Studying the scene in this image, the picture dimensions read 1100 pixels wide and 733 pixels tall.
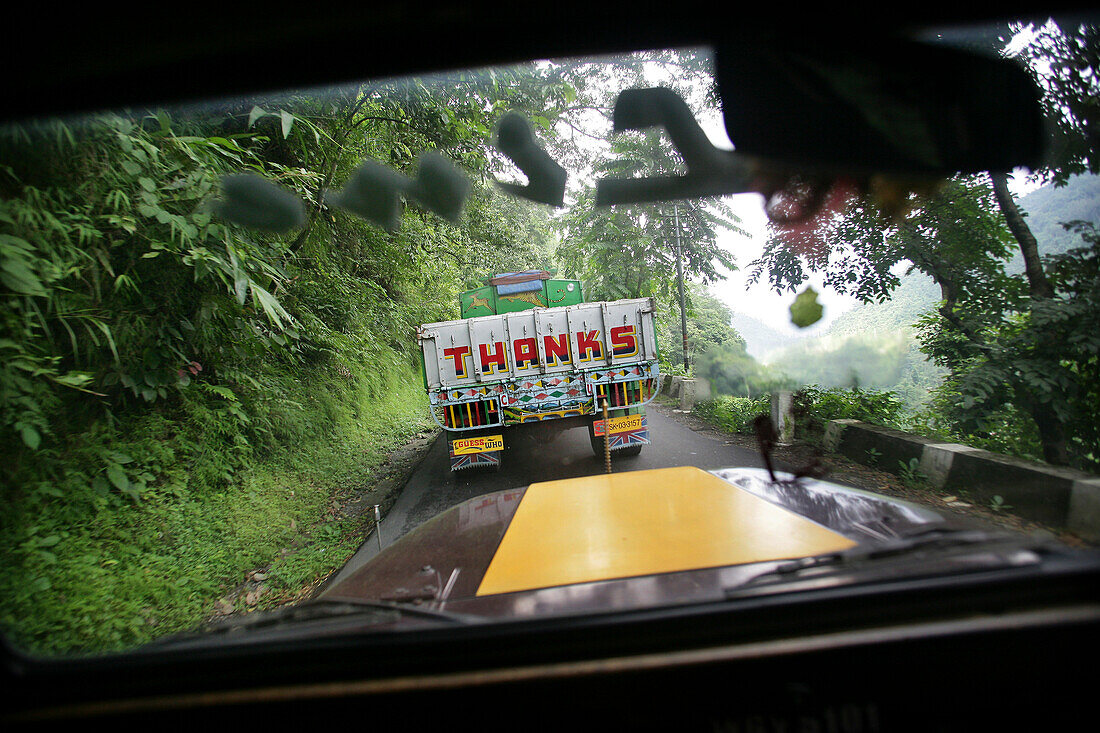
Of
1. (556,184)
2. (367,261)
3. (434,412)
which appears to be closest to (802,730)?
(556,184)

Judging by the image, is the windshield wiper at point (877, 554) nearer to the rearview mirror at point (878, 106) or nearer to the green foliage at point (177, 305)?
the rearview mirror at point (878, 106)

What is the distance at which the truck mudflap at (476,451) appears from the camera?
17.9 ft

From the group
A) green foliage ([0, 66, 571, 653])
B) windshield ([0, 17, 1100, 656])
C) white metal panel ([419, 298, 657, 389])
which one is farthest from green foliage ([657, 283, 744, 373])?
white metal panel ([419, 298, 657, 389])

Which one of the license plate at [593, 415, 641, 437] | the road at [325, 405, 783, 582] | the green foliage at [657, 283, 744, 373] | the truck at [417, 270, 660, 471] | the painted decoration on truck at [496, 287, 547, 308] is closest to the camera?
the green foliage at [657, 283, 744, 373]

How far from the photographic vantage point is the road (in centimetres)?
468

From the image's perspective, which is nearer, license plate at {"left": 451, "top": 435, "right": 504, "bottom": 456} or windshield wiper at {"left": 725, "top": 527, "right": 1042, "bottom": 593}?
windshield wiper at {"left": 725, "top": 527, "right": 1042, "bottom": 593}

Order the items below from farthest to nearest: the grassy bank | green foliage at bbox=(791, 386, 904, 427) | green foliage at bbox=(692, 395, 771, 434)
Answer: green foliage at bbox=(692, 395, 771, 434)
the grassy bank
green foliage at bbox=(791, 386, 904, 427)

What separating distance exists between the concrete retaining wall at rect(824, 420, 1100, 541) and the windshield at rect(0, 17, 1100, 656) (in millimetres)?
15

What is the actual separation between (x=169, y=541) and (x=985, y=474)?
5.12 m

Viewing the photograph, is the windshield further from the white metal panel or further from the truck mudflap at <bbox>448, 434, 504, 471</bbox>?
the white metal panel

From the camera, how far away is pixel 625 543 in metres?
1.49

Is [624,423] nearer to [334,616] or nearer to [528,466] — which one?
[528,466]

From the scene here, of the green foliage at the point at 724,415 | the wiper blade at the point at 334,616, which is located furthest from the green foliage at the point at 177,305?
the green foliage at the point at 724,415

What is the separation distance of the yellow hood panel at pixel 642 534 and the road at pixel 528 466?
2567mm
